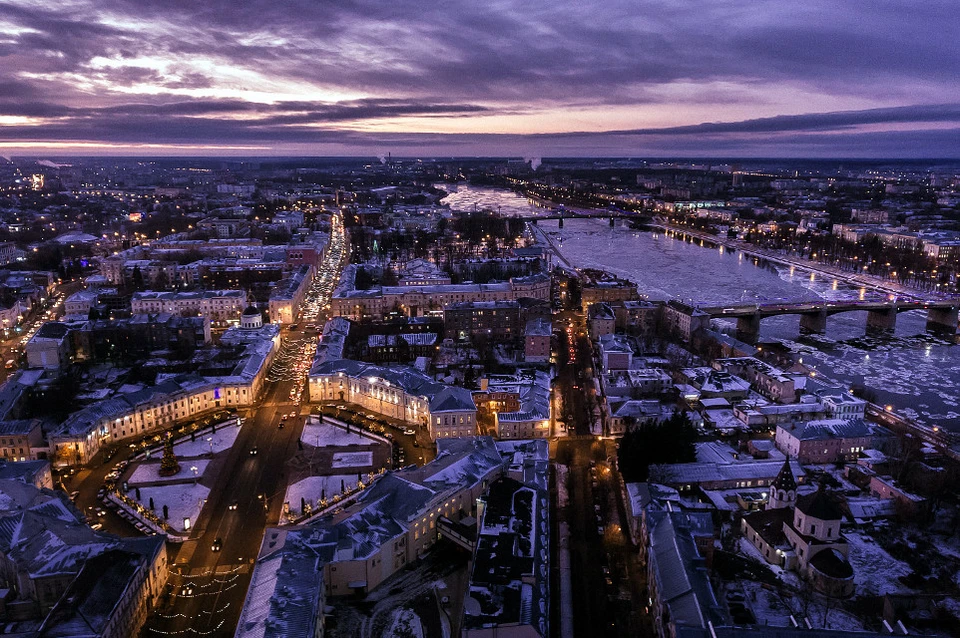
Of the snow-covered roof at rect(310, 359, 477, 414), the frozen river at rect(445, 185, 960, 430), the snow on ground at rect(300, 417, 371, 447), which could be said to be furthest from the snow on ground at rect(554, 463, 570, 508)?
the frozen river at rect(445, 185, 960, 430)

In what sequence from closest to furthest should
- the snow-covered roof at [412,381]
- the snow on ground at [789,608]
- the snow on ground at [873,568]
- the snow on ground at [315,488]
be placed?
the snow on ground at [789,608], the snow on ground at [873,568], the snow on ground at [315,488], the snow-covered roof at [412,381]

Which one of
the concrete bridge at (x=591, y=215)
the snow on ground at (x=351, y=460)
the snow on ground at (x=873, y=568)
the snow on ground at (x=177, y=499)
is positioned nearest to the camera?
the snow on ground at (x=873, y=568)

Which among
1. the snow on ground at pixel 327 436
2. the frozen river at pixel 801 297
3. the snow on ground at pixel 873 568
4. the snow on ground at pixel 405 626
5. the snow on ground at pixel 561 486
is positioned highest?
the snow on ground at pixel 405 626

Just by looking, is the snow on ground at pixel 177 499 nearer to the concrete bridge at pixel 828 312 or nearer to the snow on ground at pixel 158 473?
the snow on ground at pixel 158 473

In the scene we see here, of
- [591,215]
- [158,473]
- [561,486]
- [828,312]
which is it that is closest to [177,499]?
[158,473]

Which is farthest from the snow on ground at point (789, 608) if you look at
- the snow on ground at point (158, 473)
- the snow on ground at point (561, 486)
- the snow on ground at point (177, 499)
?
the snow on ground at point (158, 473)

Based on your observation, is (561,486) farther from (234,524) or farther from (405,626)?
(234,524)
